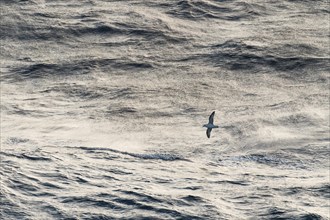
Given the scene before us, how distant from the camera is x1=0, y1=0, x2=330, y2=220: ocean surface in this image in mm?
36156

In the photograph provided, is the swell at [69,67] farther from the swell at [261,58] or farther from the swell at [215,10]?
the swell at [215,10]

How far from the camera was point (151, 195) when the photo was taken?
118 feet

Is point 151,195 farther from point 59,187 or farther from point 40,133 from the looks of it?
point 40,133

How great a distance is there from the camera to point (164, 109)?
41.6 meters

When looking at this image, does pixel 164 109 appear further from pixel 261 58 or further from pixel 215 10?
pixel 215 10

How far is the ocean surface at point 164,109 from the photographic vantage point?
36156 millimetres

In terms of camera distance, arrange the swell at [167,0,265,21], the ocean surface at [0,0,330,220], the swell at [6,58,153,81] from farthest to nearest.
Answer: the swell at [167,0,265,21] → the swell at [6,58,153,81] → the ocean surface at [0,0,330,220]

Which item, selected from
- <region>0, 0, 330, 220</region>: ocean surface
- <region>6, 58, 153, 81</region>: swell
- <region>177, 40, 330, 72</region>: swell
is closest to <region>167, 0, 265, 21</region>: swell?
<region>0, 0, 330, 220</region>: ocean surface

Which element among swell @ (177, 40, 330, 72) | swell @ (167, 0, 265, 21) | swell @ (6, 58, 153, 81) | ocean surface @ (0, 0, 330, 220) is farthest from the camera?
swell @ (167, 0, 265, 21)

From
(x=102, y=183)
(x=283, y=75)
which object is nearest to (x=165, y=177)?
(x=102, y=183)

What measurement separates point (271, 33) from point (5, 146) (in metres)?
10.3

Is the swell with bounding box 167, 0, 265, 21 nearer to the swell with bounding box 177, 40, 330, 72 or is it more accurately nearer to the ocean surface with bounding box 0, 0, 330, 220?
the ocean surface with bounding box 0, 0, 330, 220

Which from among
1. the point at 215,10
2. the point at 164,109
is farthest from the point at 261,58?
the point at 164,109

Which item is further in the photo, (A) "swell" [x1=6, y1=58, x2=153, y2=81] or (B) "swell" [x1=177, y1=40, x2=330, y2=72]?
(B) "swell" [x1=177, y1=40, x2=330, y2=72]
